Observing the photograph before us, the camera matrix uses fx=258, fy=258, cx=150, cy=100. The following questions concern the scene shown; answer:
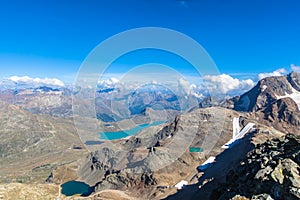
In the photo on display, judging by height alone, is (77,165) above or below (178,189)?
below

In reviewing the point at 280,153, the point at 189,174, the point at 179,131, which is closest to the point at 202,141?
the point at 179,131

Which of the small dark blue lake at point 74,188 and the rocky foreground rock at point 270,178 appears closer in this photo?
the rocky foreground rock at point 270,178

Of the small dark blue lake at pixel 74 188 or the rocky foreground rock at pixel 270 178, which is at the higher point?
the rocky foreground rock at pixel 270 178

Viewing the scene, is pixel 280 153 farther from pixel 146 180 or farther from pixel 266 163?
pixel 146 180

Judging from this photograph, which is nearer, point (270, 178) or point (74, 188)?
point (270, 178)
